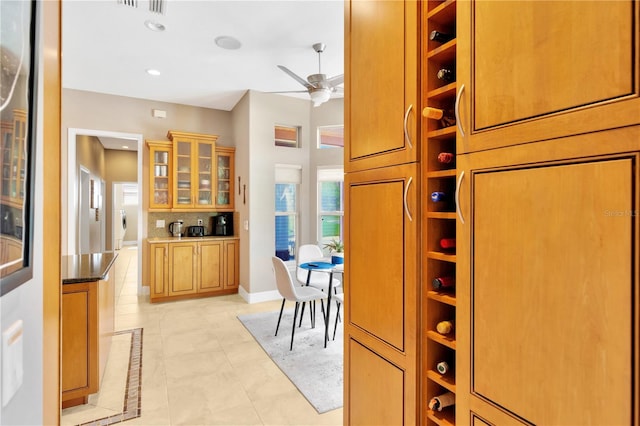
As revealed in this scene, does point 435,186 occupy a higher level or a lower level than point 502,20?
lower

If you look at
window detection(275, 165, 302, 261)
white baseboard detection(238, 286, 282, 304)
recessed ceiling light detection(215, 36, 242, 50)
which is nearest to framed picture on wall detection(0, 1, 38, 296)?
recessed ceiling light detection(215, 36, 242, 50)

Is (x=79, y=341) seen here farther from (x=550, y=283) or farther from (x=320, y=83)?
(x=320, y=83)

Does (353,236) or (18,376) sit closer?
(18,376)

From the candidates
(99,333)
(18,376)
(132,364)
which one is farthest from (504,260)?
(132,364)

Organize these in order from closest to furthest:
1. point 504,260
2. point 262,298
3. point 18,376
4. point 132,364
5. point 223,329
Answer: point 18,376 → point 504,260 → point 132,364 → point 223,329 → point 262,298

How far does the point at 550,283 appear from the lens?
0.79 m

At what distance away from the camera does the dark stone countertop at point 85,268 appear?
2.19 meters

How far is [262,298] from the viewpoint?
15.7ft

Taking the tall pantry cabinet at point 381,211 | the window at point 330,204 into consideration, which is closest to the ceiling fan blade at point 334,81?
the tall pantry cabinet at point 381,211

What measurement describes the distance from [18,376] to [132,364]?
104 inches

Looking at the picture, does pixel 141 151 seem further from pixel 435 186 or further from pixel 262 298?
pixel 435 186

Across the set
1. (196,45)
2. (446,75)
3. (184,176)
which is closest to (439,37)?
(446,75)

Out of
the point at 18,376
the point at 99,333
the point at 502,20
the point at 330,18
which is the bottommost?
the point at 99,333

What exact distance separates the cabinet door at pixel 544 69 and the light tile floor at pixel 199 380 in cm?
205
